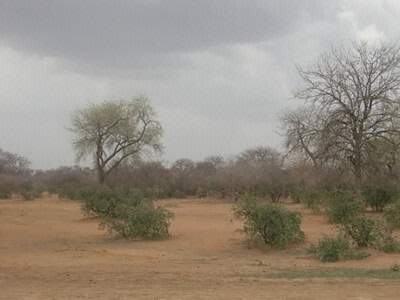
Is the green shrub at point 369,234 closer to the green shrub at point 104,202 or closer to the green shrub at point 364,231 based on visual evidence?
the green shrub at point 364,231

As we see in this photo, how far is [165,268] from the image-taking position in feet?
37.2

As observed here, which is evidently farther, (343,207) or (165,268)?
(343,207)

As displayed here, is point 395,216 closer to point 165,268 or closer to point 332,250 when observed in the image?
point 332,250

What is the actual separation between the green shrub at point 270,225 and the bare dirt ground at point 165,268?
1.36 ft

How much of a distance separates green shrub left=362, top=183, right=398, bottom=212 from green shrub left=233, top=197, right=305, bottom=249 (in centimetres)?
1301

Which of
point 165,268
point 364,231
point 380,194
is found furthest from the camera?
point 380,194

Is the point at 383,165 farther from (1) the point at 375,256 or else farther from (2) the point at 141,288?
(2) the point at 141,288

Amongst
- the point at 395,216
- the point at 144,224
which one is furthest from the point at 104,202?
the point at 395,216

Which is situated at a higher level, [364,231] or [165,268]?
[364,231]

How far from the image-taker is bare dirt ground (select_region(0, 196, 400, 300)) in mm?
8461

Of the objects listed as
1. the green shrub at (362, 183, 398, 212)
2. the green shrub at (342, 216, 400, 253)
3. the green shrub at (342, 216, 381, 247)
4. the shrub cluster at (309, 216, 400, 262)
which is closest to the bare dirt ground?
the shrub cluster at (309, 216, 400, 262)

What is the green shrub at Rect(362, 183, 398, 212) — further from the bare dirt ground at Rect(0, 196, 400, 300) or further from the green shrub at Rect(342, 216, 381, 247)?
the green shrub at Rect(342, 216, 381, 247)

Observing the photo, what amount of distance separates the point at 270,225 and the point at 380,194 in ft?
47.1

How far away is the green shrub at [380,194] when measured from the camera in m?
26.4
